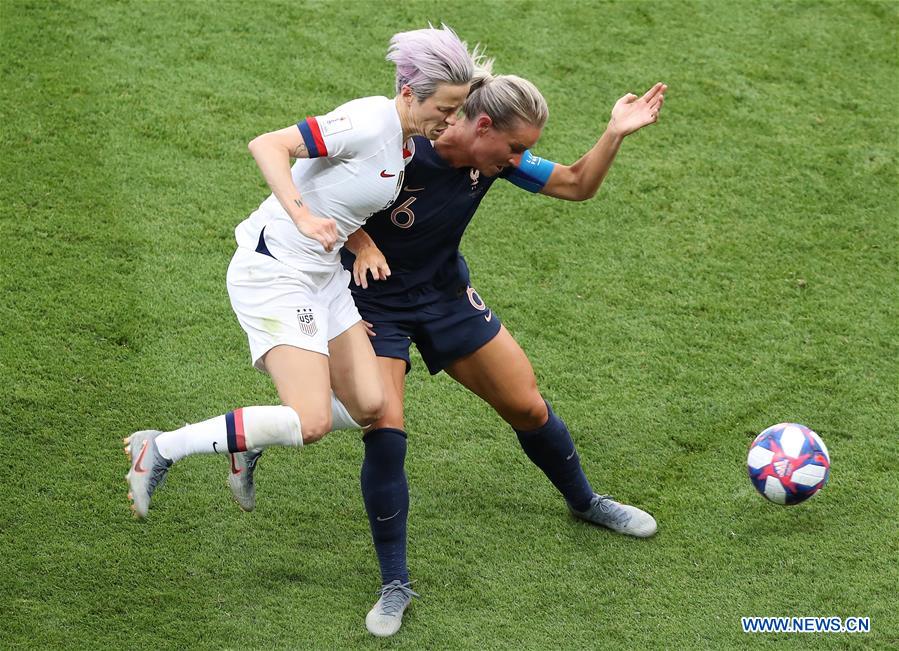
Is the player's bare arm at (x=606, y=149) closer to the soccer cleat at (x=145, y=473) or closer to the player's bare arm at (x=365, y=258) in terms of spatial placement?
the player's bare arm at (x=365, y=258)

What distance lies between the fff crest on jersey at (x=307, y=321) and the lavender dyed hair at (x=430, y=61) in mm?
862

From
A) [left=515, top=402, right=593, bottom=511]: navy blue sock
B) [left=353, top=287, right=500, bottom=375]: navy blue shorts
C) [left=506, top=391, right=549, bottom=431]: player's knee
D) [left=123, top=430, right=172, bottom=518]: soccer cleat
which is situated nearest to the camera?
[left=123, top=430, right=172, bottom=518]: soccer cleat

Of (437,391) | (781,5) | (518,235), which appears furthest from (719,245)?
(781,5)

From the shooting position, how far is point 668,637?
4.51 metres

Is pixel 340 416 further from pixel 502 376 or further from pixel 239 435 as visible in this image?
pixel 502 376

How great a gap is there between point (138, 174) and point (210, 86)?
1045 millimetres

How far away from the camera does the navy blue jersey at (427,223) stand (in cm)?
443

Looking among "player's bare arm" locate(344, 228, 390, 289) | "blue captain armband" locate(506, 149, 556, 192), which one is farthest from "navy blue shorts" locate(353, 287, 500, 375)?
"blue captain armband" locate(506, 149, 556, 192)

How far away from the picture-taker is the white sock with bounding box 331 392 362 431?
4.43 m

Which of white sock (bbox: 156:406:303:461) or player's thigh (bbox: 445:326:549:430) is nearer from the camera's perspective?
white sock (bbox: 156:406:303:461)

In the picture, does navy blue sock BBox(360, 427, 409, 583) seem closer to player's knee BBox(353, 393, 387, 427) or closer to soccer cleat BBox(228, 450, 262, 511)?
player's knee BBox(353, 393, 387, 427)

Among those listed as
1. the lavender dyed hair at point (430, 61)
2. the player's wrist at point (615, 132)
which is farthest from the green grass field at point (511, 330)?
the lavender dyed hair at point (430, 61)

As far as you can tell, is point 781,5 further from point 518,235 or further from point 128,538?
point 128,538

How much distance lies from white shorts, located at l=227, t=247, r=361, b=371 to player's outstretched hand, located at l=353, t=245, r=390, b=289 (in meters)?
0.11
